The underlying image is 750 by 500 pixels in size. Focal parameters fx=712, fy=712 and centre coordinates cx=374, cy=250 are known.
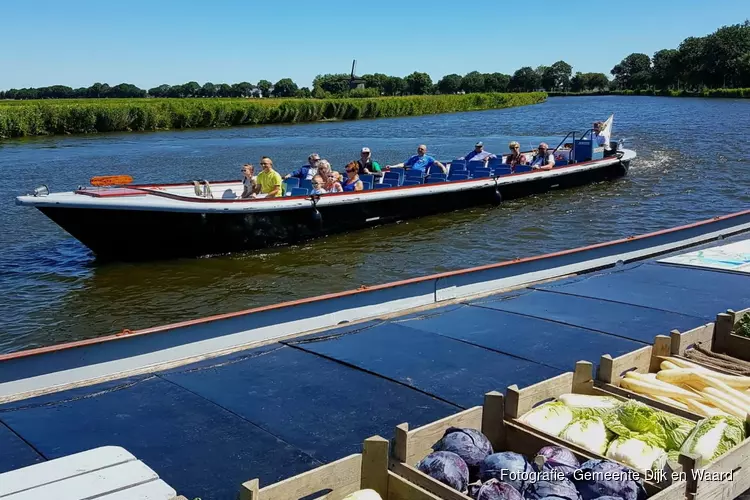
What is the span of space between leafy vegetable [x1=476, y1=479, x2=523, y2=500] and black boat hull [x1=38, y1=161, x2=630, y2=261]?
9.76 m

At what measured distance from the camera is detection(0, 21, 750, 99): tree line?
10000 cm

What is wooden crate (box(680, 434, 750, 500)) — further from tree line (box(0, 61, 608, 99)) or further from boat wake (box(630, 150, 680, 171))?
tree line (box(0, 61, 608, 99))

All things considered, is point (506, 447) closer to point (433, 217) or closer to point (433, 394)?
point (433, 394)

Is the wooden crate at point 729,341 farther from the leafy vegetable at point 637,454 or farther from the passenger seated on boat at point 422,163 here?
the passenger seated on boat at point 422,163

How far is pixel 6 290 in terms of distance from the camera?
1093 centimetres

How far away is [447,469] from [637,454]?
3.08ft

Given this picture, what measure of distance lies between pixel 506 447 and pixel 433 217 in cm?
1248

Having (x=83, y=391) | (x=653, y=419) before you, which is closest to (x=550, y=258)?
(x=653, y=419)

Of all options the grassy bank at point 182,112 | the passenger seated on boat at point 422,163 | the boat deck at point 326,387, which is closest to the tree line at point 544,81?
the grassy bank at point 182,112

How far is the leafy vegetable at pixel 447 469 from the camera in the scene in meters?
3.03

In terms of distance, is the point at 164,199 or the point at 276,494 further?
the point at 164,199

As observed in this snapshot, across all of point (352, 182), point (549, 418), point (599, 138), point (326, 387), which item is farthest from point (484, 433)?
point (599, 138)

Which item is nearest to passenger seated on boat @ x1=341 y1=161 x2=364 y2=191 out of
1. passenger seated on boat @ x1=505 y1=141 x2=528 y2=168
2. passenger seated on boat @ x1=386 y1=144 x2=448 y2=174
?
passenger seated on boat @ x1=386 y1=144 x2=448 y2=174

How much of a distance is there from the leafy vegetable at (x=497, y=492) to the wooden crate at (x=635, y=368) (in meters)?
1.30
